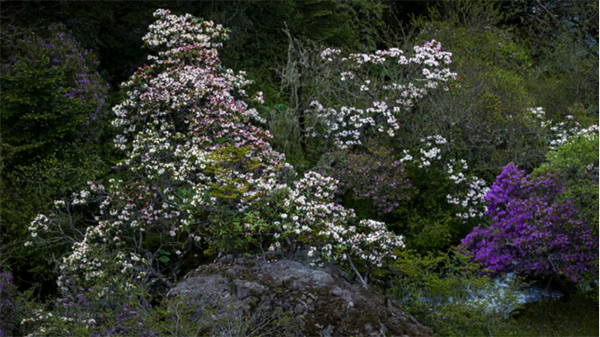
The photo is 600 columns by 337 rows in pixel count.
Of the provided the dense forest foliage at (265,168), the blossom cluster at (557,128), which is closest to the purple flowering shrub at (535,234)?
the dense forest foliage at (265,168)

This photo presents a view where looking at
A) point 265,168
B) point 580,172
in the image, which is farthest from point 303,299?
point 580,172

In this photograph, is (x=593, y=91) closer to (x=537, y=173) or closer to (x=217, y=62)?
(x=537, y=173)

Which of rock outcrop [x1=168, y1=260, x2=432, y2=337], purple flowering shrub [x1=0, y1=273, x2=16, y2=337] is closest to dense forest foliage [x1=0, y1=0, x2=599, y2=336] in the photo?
purple flowering shrub [x1=0, y1=273, x2=16, y2=337]

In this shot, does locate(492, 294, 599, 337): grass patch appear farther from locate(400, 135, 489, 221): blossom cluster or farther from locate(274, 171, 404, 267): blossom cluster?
locate(274, 171, 404, 267): blossom cluster

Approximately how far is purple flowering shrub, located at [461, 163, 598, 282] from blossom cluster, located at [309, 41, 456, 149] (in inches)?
90.8

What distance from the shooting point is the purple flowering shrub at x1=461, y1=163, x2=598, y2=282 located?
9805mm


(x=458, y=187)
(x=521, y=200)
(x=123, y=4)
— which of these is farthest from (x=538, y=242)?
(x=123, y=4)

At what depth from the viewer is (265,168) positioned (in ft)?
34.9

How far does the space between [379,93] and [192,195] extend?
166 inches

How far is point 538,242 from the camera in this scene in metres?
9.94

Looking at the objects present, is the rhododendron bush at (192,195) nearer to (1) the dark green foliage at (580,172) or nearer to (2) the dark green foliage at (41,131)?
(2) the dark green foliage at (41,131)

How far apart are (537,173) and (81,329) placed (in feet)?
21.3

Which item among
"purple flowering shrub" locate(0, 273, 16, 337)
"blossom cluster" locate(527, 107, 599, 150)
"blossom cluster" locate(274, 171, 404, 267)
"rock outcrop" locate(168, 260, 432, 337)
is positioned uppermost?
"blossom cluster" locate(527, 107, 599, 150)

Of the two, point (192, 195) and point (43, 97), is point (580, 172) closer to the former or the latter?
point (192, 195)
